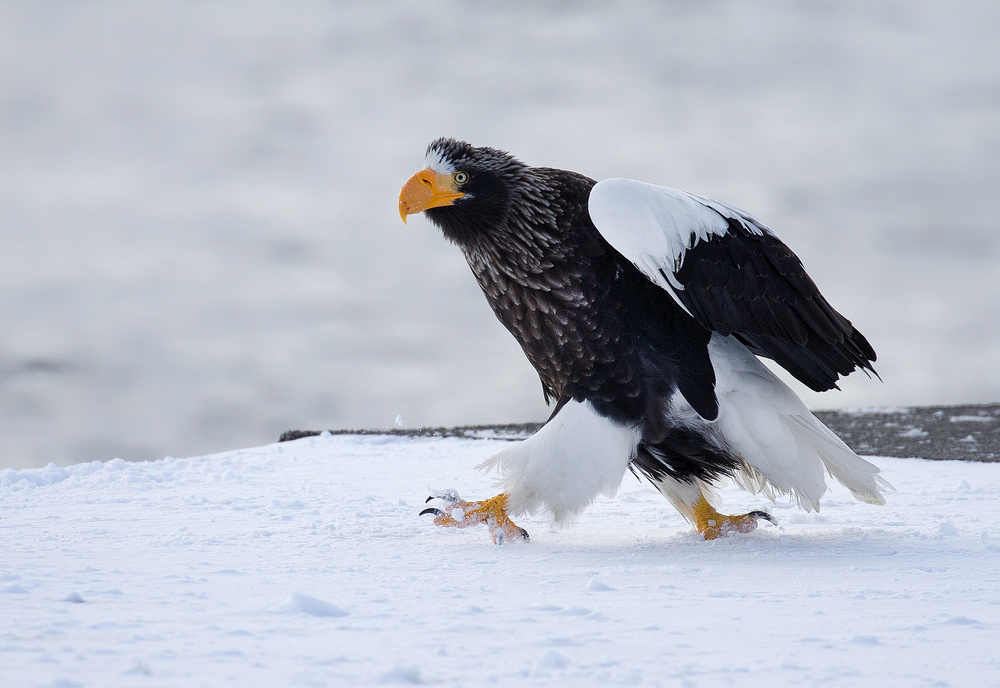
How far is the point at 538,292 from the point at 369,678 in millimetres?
2177

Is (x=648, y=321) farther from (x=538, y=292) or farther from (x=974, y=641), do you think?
(x=974, y=641)

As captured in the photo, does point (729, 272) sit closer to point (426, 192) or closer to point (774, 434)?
point (774, 434)

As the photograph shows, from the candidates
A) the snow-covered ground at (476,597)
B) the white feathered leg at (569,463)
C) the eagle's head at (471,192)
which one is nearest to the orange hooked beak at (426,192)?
the eagle's head at (471,192)

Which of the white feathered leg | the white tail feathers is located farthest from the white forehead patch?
the white tail feathers

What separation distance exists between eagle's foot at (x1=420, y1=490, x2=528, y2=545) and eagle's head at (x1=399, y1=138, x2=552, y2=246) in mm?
1145

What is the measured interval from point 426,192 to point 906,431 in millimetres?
5004

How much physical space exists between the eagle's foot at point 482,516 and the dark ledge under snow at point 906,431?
3.18m

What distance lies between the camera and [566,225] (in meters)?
3.62

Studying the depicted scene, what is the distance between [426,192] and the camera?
3.88 meters

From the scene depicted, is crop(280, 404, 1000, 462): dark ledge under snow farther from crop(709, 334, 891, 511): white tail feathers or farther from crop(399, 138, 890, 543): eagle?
crop(399, 138, 890, 543): eagle

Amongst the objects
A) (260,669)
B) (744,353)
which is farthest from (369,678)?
(744,353)

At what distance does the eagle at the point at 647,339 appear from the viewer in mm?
3420

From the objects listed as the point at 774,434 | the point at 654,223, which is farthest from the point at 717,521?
the point at 654,223

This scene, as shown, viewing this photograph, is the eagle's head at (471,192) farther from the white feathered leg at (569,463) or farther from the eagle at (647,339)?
the white feathered leg at (569,463)
